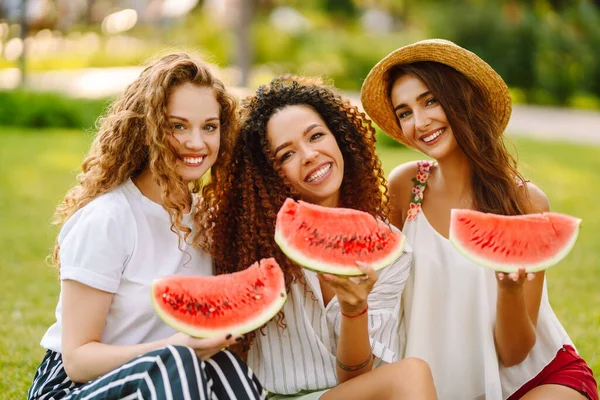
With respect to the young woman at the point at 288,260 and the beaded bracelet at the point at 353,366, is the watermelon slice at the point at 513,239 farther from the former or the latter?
the beaded bracelet at the point at 353,366

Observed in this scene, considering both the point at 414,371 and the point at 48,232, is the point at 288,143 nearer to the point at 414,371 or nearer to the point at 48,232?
the point at 414,371

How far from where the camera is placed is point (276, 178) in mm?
3451

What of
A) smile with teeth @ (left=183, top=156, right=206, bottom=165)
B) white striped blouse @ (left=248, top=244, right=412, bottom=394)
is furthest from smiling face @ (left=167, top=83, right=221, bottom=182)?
white striped blouse @ (left=248, top=244, right=412, bottom=394)

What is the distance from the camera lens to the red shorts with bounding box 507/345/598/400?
345cm

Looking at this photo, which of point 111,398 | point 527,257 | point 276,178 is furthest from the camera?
point 276,178

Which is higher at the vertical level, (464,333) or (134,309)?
(134,309)

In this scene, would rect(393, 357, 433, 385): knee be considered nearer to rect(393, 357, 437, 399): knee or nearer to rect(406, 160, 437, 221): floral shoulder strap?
rect(393, 357, 437, 399): knee

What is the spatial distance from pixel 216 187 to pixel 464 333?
1.34 meters

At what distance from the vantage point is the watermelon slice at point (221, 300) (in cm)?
267

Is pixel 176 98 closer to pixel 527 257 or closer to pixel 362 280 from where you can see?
pixel 362 280

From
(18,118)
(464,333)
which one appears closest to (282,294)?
(464,333)

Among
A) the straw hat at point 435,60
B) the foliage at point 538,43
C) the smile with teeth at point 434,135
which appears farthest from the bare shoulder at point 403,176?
the foliage at point 538,43

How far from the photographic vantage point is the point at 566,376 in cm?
347

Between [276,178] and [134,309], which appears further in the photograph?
[276,178]
